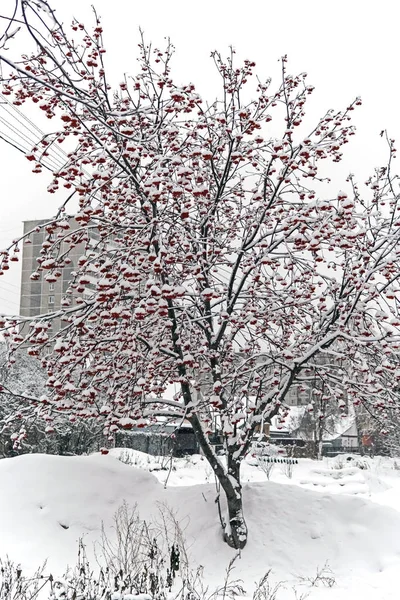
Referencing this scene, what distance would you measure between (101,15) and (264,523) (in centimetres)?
649

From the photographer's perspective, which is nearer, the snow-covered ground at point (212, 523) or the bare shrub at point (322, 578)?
the bare shrub at point (322, 578)

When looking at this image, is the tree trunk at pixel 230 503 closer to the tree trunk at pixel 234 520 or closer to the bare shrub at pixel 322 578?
the tree trunk at pixel 234 520

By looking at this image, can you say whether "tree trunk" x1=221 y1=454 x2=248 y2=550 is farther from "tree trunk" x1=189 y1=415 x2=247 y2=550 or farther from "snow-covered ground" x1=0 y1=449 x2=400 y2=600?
"snow-covered ground" x1=0 y1=449 x2=400 y2=600

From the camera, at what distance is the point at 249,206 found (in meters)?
6.74

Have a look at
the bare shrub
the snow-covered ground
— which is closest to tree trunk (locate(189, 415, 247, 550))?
the snow-covered ground

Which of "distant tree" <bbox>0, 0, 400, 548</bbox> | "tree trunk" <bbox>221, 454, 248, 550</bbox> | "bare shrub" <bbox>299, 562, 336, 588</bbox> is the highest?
"distant tree" <bbox>0, 0, 400, 548</bbox>

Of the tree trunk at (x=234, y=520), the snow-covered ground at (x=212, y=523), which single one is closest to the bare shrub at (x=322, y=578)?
the snow-covered ground at (x=212, y=523)

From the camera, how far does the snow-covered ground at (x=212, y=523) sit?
5.78 metres

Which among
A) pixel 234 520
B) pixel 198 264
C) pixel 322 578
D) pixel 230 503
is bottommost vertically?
pixel 322 578

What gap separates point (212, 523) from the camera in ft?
22.3

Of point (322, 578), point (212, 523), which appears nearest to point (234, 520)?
point (212, 523)

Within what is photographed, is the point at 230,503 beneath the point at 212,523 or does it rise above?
above

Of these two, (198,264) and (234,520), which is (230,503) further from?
(198,264)

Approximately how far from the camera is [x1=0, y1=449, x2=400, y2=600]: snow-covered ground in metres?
5.78
